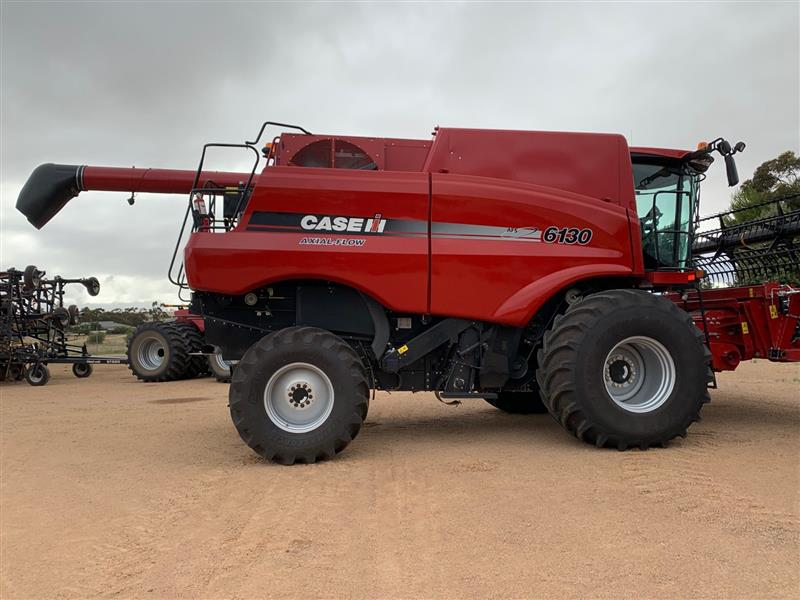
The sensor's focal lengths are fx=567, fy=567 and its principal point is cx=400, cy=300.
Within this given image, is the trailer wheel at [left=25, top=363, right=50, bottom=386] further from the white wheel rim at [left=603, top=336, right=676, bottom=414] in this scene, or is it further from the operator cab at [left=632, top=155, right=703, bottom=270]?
the operator cab at [left=632, top=155, right=703, bottom=270]

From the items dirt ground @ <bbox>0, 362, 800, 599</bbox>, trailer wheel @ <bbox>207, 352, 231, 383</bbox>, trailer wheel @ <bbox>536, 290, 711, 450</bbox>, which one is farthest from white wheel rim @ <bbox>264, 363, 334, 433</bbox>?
trailer wheel @ <bbox>207, 352, 231, 383</bbox>

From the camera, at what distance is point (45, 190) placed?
7.22 m

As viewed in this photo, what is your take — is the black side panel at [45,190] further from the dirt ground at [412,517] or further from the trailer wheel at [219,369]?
the trailer wheel at [219,369]

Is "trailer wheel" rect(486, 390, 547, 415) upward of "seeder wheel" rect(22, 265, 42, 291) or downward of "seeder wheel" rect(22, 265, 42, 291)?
downward

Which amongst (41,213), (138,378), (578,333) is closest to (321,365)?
(578,333)

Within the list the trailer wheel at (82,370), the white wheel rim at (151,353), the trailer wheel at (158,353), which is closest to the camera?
the trailer wheel at (158,353)

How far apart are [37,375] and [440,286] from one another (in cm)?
1221

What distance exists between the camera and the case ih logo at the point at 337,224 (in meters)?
5.15

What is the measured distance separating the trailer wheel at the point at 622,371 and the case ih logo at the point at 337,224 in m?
1.95

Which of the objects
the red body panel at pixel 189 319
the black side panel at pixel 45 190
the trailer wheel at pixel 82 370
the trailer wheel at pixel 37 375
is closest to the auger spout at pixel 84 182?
the black side panel at pixel 45 190

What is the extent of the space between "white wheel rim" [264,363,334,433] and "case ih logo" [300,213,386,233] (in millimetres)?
1265

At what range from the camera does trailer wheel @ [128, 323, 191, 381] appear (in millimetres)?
13195

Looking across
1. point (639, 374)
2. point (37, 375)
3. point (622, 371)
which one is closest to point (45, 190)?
point (622, 371)

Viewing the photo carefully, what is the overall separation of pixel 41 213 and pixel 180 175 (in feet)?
5.89
